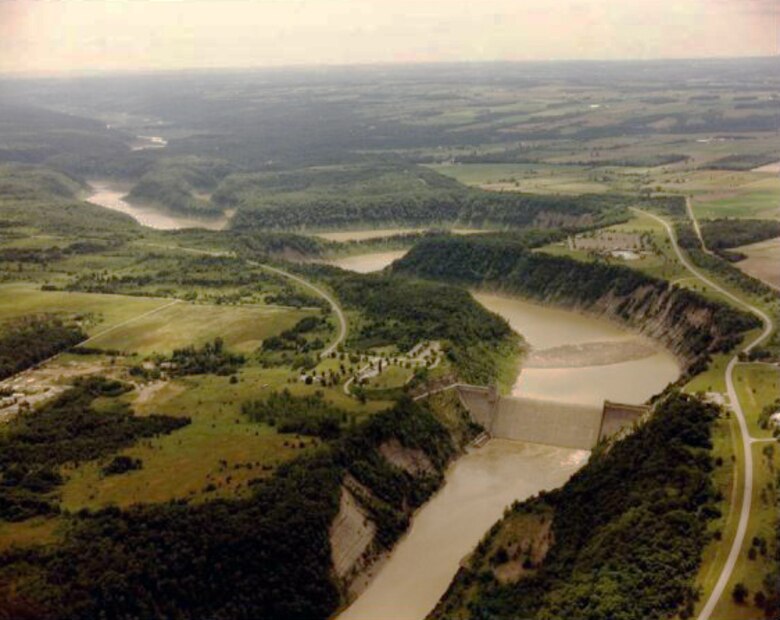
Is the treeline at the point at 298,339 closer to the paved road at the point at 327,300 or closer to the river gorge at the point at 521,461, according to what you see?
the paved road at the point at 327,300

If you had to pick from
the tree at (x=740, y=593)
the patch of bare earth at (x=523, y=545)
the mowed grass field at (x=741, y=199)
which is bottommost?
the patch of bare earth at (x=523, y=545)

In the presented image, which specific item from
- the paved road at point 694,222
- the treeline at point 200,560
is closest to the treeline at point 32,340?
the treeline at point 200,560

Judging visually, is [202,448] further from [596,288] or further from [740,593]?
[596,288]

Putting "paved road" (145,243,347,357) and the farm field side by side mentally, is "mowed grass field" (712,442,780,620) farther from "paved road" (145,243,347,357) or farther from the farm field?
the farm field

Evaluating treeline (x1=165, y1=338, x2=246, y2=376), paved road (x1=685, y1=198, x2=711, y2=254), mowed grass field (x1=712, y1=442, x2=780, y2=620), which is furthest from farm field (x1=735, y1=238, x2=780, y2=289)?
treeline (x1=165, y1=338, x2=246, y2=376)

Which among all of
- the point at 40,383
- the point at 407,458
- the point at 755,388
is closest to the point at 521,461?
the point at 407,458

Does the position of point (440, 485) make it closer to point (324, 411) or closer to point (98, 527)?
point (324, 411)
